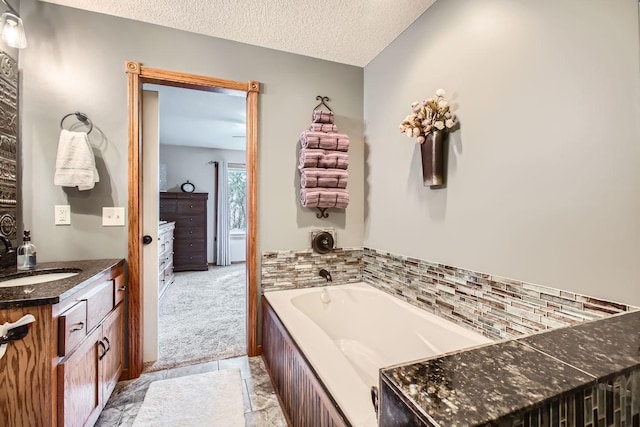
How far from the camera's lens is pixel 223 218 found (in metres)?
5.81

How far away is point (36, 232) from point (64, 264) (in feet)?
1.03

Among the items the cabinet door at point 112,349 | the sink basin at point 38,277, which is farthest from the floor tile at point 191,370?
the sink basin at point 38,277

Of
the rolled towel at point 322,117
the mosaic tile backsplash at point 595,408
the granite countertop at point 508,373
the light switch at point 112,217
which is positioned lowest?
the mosaic tile backsplash at point 595,408

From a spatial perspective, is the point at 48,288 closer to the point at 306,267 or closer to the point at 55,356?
the point at 55,356

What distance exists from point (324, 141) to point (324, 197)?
45cm

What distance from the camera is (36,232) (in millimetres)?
1769

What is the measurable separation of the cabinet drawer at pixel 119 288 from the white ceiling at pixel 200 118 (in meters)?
1.51

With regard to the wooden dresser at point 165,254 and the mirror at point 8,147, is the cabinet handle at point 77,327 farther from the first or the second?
the wooden dresser at point 165,254

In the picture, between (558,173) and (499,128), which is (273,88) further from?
(558,173)

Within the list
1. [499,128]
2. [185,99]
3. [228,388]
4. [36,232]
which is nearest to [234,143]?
[185,99]

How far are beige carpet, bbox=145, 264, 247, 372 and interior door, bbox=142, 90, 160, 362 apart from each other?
9.0 inches

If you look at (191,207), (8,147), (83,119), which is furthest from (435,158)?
(191,207)

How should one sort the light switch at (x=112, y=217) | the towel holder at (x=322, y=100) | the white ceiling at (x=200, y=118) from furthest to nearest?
the white ceiling at (x=200, y=118), the towel holder at (x=322, y=100), the light switch at (x=112, y=217)

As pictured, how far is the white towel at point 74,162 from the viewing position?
169 centimetres
